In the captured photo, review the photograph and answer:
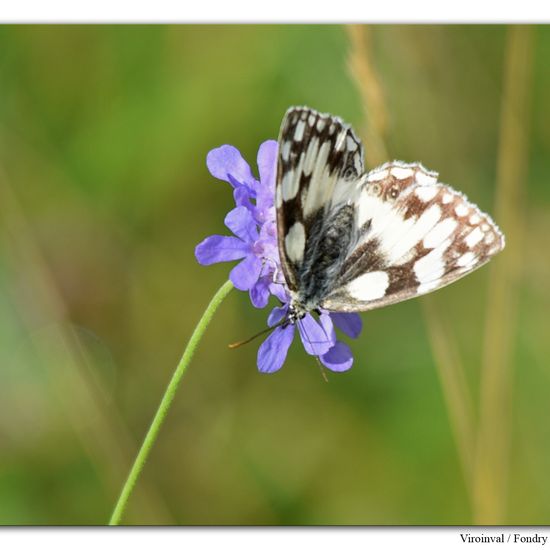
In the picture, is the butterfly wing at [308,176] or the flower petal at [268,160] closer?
the butterfly wing at [308,176]

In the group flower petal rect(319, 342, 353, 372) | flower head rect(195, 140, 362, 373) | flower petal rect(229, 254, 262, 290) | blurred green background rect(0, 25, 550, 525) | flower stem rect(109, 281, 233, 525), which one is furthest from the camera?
blurred green background rect(0, 25, 550, 525)

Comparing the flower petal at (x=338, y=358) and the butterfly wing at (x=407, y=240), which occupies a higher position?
the butterfly wing at (x=407, y=240)

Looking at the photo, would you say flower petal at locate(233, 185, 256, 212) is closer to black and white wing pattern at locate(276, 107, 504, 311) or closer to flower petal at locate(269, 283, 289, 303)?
black and white wing pattern at locate(276, 107, 504, 311)

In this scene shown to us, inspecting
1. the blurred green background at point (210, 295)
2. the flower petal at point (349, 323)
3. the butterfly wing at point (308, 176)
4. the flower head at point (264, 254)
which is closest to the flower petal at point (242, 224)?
the flower head at point (264, 254)

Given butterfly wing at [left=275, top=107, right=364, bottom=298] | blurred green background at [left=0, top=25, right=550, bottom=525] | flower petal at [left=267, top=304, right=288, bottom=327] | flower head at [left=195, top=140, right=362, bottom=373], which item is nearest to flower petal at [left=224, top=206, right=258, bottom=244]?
flower head at [left=195, top=140, right=362, bottom=373]

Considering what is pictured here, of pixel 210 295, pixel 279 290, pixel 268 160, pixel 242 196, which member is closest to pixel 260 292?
pixel 279 290

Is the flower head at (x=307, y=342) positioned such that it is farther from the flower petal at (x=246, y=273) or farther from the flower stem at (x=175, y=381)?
the flower stem at (x=175, y=381)
